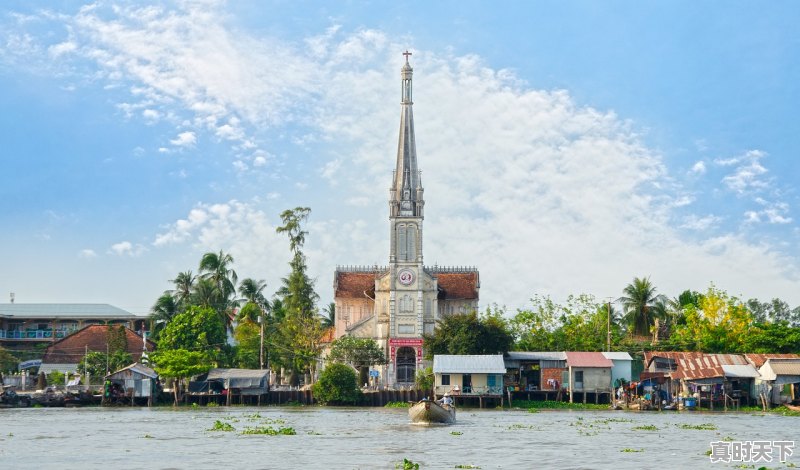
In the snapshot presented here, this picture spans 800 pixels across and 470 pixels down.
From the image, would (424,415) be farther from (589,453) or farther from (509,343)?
(509,343)

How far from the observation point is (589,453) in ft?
125

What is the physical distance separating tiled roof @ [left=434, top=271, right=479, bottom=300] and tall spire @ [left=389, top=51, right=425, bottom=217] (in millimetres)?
7760

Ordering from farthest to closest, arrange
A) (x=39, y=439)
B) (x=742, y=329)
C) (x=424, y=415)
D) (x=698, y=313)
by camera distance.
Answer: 1. (x=698, y=313)
2. (x=742, y=329)
3. (x=424, y=415)
4. (x=39, y=439)

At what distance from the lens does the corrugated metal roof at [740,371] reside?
240 feet

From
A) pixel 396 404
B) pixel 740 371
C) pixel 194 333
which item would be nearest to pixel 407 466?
pixel 396 404

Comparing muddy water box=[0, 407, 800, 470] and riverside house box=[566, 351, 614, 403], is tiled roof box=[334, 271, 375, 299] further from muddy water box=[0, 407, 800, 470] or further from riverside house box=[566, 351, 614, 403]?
muddy water box=[0, 407, 800, 470]

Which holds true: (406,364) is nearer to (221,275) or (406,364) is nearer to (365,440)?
(221,275)

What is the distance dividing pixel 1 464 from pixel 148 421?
2290 cm

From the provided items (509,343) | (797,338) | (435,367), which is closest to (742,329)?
(797,338)

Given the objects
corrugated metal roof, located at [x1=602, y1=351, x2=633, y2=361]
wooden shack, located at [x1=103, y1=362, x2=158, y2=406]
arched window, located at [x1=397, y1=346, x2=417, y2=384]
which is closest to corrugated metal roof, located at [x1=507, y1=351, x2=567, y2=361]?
corrugated metal roof, located at [x1=602, y1=351, x2=633, y2=361]

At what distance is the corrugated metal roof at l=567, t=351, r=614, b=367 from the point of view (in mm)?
76875

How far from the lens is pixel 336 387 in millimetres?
72938

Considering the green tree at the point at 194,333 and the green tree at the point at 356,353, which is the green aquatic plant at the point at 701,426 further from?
the green tree at the point at 194,333

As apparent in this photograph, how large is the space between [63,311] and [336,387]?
47707mm
